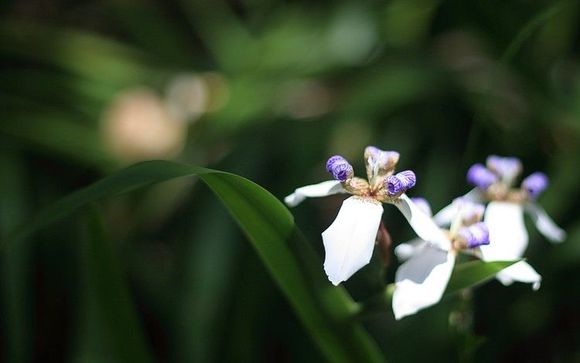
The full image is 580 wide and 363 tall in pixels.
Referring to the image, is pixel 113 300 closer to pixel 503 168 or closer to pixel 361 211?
pixel 361 211

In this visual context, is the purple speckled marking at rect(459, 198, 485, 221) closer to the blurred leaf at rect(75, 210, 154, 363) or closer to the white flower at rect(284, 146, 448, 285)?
the white flower at rect(284, 146, 448, 285)

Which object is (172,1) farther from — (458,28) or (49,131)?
(458,28)

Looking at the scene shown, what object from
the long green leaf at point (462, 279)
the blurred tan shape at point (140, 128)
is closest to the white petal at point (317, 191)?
the long green leaf at point (462, 279)

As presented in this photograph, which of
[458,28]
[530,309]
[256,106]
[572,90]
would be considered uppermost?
[256,106]

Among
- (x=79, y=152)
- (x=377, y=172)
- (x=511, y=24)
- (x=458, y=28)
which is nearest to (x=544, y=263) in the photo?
(x=511, y=24)

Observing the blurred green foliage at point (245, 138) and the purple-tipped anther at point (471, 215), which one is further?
the blurred green foliage at point (245, 138)

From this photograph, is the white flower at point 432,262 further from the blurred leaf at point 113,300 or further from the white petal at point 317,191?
the blurred leaf at point 113,300

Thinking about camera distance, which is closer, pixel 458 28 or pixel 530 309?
pixel 530 309

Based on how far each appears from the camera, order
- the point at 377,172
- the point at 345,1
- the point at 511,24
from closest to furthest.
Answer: the point at 377,172
the point at 511,24
the point at 345,1
